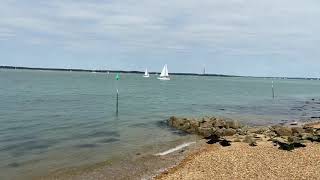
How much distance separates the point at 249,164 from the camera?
21.9 metres

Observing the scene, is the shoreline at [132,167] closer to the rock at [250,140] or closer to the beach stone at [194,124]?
the rock at [250,140]

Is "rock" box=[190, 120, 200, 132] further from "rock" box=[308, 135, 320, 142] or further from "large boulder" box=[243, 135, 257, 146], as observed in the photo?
"rock" box=[308, 135, 320, 142]

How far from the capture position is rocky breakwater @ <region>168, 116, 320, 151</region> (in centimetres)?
2875

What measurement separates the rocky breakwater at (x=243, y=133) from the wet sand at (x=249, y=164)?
4.88ft

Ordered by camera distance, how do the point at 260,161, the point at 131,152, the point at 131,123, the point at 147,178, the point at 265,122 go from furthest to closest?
the point at 265,122
the point at 131,123
the point at 131,152
the point at 260,161
the point at 147,178

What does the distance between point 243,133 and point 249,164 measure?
1301cm

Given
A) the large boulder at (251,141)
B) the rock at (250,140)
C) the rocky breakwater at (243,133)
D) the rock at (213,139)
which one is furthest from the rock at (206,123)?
the rock at (250,140)

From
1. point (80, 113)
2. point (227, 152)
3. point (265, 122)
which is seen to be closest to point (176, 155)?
point (227, 152)

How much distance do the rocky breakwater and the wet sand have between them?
4.88 ft

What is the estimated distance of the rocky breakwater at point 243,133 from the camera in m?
28.8

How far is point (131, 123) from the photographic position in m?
44.1

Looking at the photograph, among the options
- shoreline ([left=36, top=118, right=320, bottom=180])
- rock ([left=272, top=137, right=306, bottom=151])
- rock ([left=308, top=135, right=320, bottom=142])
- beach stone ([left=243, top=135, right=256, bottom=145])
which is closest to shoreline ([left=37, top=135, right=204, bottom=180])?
shoreline ([left=36, top=118, right=320, bottom=180])

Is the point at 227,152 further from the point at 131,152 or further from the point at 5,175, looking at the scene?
the point at 5,175

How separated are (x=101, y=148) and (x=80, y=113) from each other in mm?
22543
